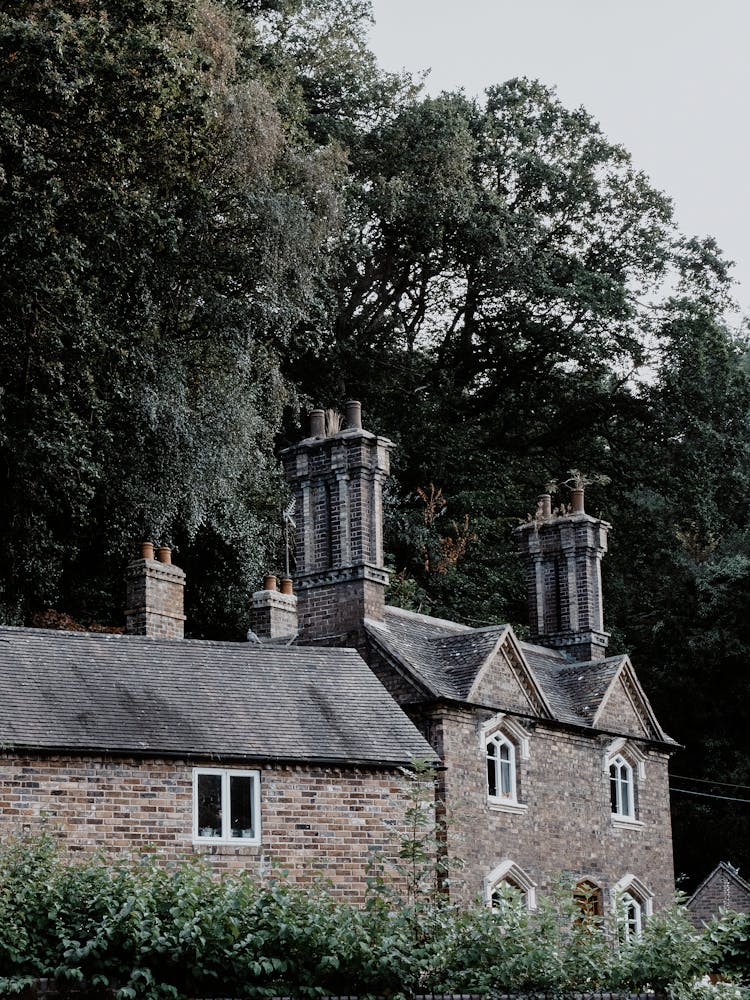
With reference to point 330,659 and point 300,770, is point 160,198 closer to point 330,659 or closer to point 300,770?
point 330,659

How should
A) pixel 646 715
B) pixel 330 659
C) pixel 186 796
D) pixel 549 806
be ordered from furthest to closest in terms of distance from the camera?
pixel 646 715 → pixel 549 806 → pixel 330 659 → pixel 186 796

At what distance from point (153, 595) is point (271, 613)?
3961 mm

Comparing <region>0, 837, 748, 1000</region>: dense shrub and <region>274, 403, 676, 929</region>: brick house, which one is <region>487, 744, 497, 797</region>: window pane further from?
<region>0, 837, 748, 1000</region>: dense shrub

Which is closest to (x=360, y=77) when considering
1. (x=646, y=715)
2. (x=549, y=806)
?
(x=646, y=715)

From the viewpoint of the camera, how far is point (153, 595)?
99.0 ft

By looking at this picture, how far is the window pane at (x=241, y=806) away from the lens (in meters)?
24.8

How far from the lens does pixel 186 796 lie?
24.3 metres

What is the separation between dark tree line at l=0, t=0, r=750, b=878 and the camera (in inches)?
1351

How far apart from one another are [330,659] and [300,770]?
3.93m

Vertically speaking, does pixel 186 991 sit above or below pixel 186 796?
below

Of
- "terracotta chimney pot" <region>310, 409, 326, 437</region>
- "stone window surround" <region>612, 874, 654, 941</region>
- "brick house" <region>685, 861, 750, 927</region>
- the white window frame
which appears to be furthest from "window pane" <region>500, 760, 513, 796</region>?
"brick house" <region>685, 861, 750, 927</region>

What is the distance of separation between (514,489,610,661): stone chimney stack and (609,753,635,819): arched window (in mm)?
3536

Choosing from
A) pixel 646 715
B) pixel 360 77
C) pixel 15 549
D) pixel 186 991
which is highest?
pixel 360 77

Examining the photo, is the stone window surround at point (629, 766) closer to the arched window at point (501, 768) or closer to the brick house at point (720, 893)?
the arched window at point (501, 768)
